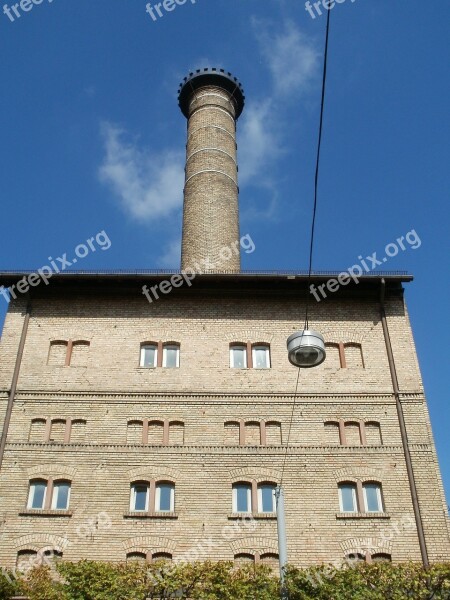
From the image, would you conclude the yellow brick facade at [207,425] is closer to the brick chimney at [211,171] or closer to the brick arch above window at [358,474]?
the brick arch above window at [358,474]

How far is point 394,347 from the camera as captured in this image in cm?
2133

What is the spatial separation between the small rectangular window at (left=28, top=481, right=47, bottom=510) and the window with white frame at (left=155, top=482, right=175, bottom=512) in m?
3.11

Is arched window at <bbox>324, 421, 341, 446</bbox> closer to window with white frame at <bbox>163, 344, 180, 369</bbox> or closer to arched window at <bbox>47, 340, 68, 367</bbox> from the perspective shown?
window with white frame at <bbox>163, 344, 180, 369</bbox>

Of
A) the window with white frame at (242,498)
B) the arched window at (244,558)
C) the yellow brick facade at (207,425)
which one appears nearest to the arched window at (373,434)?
the yellow brick facade at (207,425)

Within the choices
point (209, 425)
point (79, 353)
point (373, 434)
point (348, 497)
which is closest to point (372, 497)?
point (348, 497)

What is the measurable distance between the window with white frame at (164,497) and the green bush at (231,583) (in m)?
3.97

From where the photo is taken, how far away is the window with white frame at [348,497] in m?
18.3

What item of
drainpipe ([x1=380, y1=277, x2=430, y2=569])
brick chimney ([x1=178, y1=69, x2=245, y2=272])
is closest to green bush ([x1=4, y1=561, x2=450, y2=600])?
drainpipe ([x1=380, y1=277, x2=430, y2=569])

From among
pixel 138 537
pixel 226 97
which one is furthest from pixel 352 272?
pixel 226 97

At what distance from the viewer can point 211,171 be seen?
3128 centimetres

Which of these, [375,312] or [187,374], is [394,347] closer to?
[375,312]

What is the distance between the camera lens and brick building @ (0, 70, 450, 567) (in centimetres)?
1767

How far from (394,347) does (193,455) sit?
24.0 ft

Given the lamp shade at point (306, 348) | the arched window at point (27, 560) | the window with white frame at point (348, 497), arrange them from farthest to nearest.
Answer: the window with white frame at point (348, 497) < the arched window at point (27, 560) < the lamp shade at point (306, 348)
